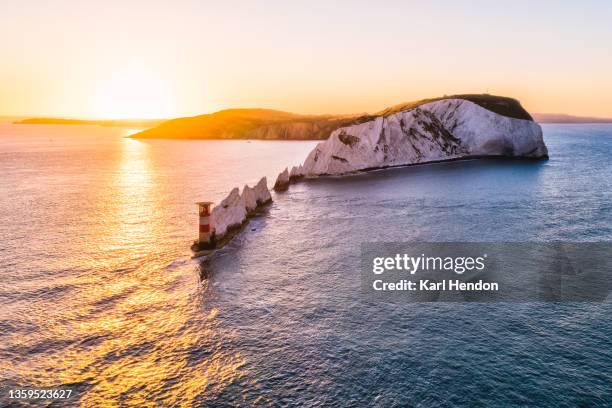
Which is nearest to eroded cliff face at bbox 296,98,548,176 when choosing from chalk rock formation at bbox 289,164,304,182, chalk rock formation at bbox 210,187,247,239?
chalk rock formation at bbox 289,164,304,182

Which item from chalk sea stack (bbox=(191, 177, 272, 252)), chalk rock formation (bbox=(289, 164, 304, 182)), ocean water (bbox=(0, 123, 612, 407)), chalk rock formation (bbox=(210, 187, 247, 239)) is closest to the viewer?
ocean water (bbox=(0, 123, 612, 407))

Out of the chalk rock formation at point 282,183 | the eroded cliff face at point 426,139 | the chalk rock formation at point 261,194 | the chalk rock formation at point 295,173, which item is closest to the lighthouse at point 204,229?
the chalk rock formation at point 261,194

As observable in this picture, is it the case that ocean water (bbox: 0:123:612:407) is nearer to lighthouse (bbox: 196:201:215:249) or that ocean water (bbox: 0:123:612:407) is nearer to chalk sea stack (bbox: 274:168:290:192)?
lighthouse (bbox: 196:201:215:249)

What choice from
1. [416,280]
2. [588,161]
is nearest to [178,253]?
[416,280]

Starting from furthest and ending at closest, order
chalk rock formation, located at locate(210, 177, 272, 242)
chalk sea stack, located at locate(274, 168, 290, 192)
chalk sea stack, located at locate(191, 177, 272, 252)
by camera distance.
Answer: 1. chalk sea stack, located at locate(274, 168, 290, 192)
2. chalk rock formation, located at locate(210, 177, 272, 242)
3. chalk sea stack, located at locate(191, 177, 272, 252)

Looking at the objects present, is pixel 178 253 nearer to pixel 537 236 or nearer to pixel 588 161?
pixel 537 236
